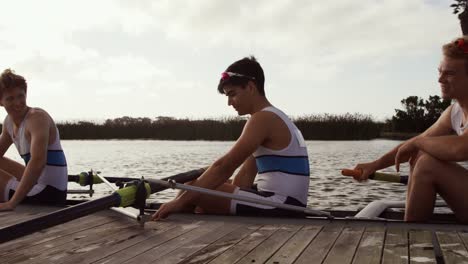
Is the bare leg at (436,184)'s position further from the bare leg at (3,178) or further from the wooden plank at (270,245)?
the bare leg at (3,178)

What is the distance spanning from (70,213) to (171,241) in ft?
3.49

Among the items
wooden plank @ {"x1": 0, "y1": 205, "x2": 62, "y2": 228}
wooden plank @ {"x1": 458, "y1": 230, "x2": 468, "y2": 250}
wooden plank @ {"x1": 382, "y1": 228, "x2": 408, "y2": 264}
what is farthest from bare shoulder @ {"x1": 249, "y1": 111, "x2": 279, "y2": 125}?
wooden plank @ {"x1": 0, "y1": 205, "x2": 62, "y2": 228}

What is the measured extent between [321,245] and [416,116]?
197ft

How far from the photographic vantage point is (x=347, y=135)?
4438 centimetres

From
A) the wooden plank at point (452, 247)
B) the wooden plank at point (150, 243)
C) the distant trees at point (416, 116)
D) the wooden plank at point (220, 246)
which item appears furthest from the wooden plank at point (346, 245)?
the distant trees at point (416, 116)

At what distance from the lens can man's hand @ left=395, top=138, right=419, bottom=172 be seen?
14.2 feet

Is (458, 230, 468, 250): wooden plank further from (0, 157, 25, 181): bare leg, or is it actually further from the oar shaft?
(0, 157, 25, 181): bare leg

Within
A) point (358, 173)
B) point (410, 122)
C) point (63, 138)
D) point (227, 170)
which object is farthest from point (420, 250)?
point (410, 122)

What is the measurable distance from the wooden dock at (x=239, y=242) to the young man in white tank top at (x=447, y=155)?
31 centimetres

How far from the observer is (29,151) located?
20.0ft

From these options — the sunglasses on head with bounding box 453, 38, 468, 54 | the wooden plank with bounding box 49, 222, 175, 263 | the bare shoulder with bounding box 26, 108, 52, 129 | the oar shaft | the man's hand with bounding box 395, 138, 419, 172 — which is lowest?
the wooden plank with bounding box 49, 222, 175, 263

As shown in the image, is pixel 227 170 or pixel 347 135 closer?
pixel 227 170

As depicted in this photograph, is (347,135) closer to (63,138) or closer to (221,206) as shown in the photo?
(63,138)

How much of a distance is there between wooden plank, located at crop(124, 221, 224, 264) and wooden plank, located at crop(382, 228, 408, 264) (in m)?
1.51
